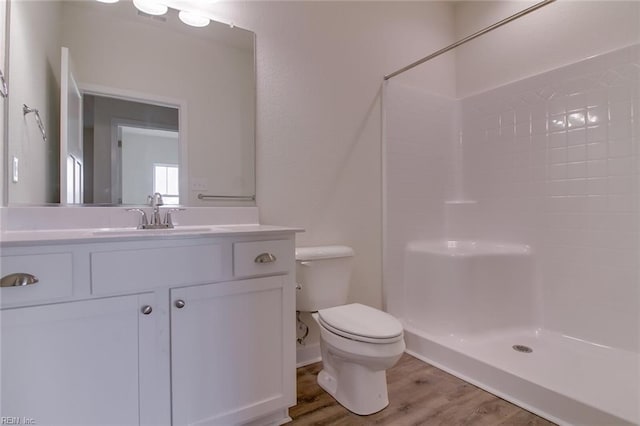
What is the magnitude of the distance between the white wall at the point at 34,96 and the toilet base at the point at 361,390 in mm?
1525

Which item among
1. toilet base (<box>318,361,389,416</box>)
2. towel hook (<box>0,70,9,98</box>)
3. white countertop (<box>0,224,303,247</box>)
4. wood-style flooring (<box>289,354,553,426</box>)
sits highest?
towel hook (<box>0,70,9,98</box>)

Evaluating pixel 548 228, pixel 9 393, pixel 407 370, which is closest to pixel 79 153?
pixel 9 393

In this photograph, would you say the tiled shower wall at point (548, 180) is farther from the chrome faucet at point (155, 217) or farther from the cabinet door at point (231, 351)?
the chrome faucet at point (155, 217)

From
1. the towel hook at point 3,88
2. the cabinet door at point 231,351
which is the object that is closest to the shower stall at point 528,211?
the cabinet door at point 231,351

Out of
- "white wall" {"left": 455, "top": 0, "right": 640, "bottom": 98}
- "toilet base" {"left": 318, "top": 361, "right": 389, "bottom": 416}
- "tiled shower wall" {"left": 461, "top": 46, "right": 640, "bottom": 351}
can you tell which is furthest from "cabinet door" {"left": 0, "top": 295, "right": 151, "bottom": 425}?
"white wall" {"left": 455, "top": 0, "right": 640, "bottom": 98}

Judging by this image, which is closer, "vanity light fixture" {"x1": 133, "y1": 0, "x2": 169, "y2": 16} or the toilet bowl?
the toilet bowl

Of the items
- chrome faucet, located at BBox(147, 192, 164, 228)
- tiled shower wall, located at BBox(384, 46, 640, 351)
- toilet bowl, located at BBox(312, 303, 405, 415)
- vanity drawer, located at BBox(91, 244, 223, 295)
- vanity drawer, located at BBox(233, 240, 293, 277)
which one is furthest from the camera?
tiled shower wall, located at BBox(384, 46, 640, 351)

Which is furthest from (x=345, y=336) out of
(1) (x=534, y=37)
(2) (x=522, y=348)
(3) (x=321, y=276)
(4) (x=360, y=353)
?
(1) (x=534, y=37)

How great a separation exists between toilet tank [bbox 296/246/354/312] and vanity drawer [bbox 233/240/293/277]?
37cm

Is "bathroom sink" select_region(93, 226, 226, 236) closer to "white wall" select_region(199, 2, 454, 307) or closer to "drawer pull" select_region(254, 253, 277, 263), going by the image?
"drawer pull" select_region(254, 253, 277, 263)

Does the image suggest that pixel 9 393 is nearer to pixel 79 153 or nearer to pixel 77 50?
pixel 79 153

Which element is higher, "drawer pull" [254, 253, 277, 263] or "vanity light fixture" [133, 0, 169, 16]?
"vanity light fixture" [133, 0, 169, 16]

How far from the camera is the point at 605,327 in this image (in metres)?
1.93

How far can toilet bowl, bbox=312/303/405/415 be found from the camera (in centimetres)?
142
